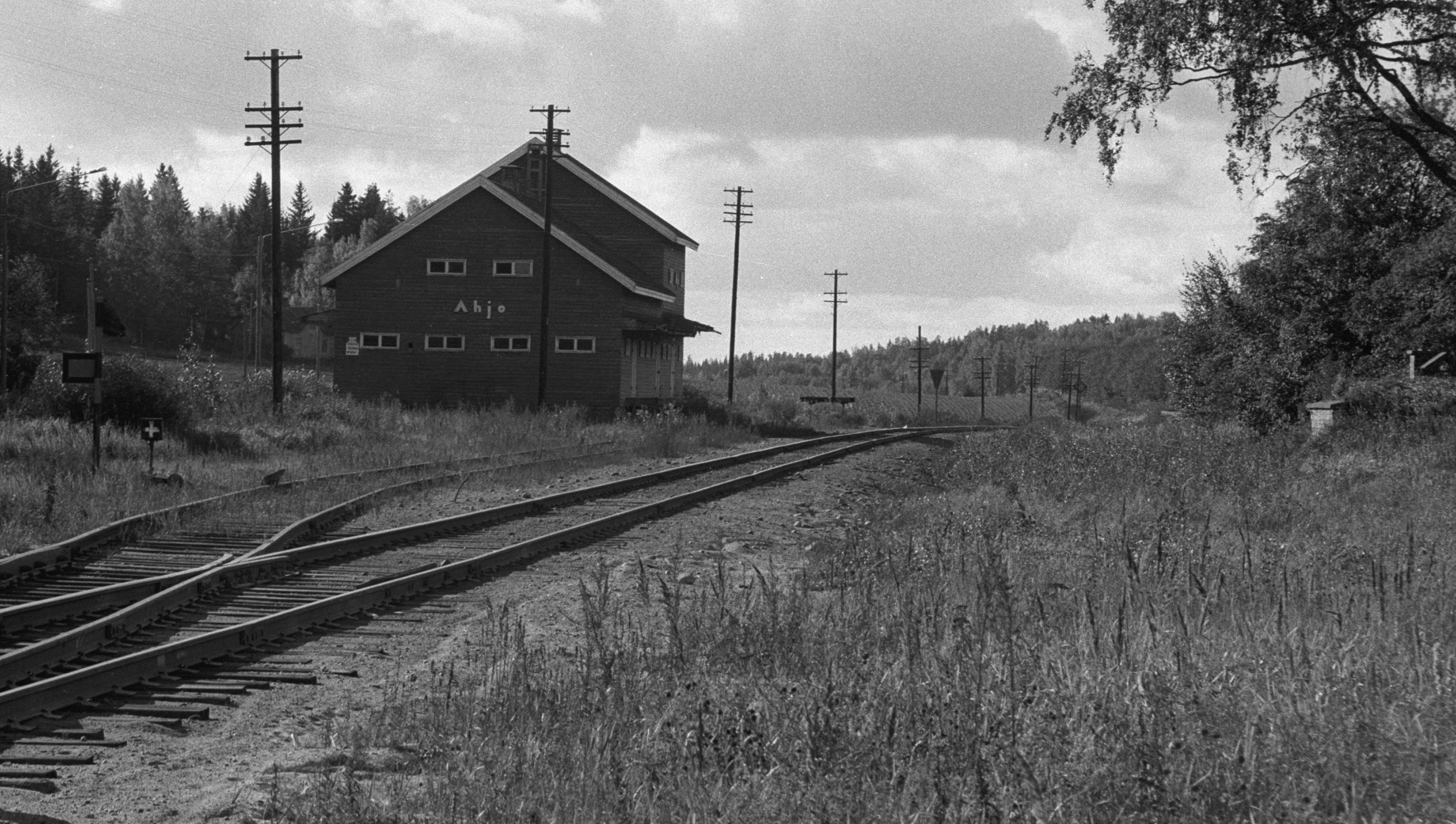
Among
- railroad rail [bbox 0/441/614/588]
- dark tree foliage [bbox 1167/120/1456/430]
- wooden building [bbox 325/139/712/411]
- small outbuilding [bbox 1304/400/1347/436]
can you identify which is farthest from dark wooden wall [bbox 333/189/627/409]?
small outbuilding [bbox 1304/400/1347/436]

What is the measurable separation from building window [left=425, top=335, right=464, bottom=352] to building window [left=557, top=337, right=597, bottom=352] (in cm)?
350

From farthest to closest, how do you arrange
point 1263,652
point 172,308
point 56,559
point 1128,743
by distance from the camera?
point 172,308, point 56,559, point 1263,652, point 1128,743

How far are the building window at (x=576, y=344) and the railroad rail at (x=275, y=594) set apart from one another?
26.5 meters

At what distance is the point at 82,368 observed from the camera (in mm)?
17672

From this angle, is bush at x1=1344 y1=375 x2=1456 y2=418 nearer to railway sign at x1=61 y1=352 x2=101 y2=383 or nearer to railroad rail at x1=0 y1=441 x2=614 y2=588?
railroad rail at x1=0 y1=441 x2=614 y2=588

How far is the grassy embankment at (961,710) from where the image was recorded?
4.46 metres

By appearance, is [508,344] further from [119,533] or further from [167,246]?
[167,246]

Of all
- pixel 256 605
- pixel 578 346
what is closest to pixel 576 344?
pixel 578 346

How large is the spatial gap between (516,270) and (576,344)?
134 inches

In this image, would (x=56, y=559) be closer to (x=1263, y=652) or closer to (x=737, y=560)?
(x=737, y=560)

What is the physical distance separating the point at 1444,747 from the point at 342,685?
533 cm

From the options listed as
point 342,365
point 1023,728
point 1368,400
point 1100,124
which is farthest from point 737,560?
point 342,365

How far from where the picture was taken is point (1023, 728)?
16.0 ft

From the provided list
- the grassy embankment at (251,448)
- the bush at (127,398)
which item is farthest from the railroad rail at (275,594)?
the bush at (127,398)
